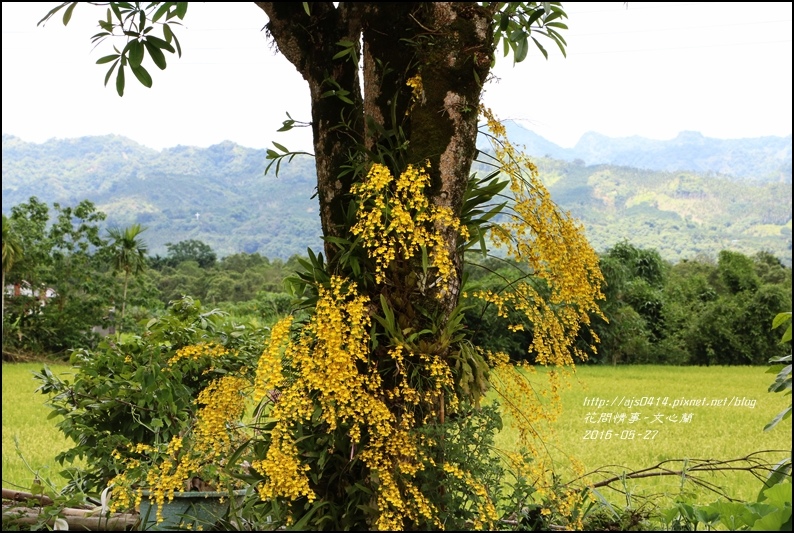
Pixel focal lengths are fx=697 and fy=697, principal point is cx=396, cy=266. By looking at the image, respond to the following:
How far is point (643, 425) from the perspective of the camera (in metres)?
7.39

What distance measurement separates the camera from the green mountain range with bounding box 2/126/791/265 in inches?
1233

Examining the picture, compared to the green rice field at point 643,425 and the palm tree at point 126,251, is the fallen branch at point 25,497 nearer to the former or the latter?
the green rice field at point 643,425

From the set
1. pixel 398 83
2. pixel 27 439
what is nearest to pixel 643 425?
pixel 398 83

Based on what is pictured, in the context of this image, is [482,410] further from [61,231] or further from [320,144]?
[61,231]

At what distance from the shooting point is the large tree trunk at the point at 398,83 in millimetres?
2457

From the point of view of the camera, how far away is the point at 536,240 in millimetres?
2516

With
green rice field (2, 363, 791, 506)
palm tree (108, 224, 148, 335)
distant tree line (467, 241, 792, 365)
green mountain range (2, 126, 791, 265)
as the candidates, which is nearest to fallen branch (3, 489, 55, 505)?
green rice field (2, 363, 791, 506)

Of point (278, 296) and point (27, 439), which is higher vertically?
point (278, 296)

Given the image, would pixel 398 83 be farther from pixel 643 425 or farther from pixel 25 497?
pixel 643 425

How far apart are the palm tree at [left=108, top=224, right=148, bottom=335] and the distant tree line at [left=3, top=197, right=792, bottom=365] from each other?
24mm

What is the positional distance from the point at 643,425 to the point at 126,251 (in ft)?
33.4

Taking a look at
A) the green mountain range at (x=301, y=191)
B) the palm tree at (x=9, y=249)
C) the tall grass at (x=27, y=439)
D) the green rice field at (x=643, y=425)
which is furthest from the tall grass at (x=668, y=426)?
the palm tree at (x=9, y=249)

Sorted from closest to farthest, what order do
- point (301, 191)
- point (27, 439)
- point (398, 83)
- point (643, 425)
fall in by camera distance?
point (398, 83) < point (27, 439) < point (643, 425) < point (301, 191)

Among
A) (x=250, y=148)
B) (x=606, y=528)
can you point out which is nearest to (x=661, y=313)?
(x=606, y=528)
